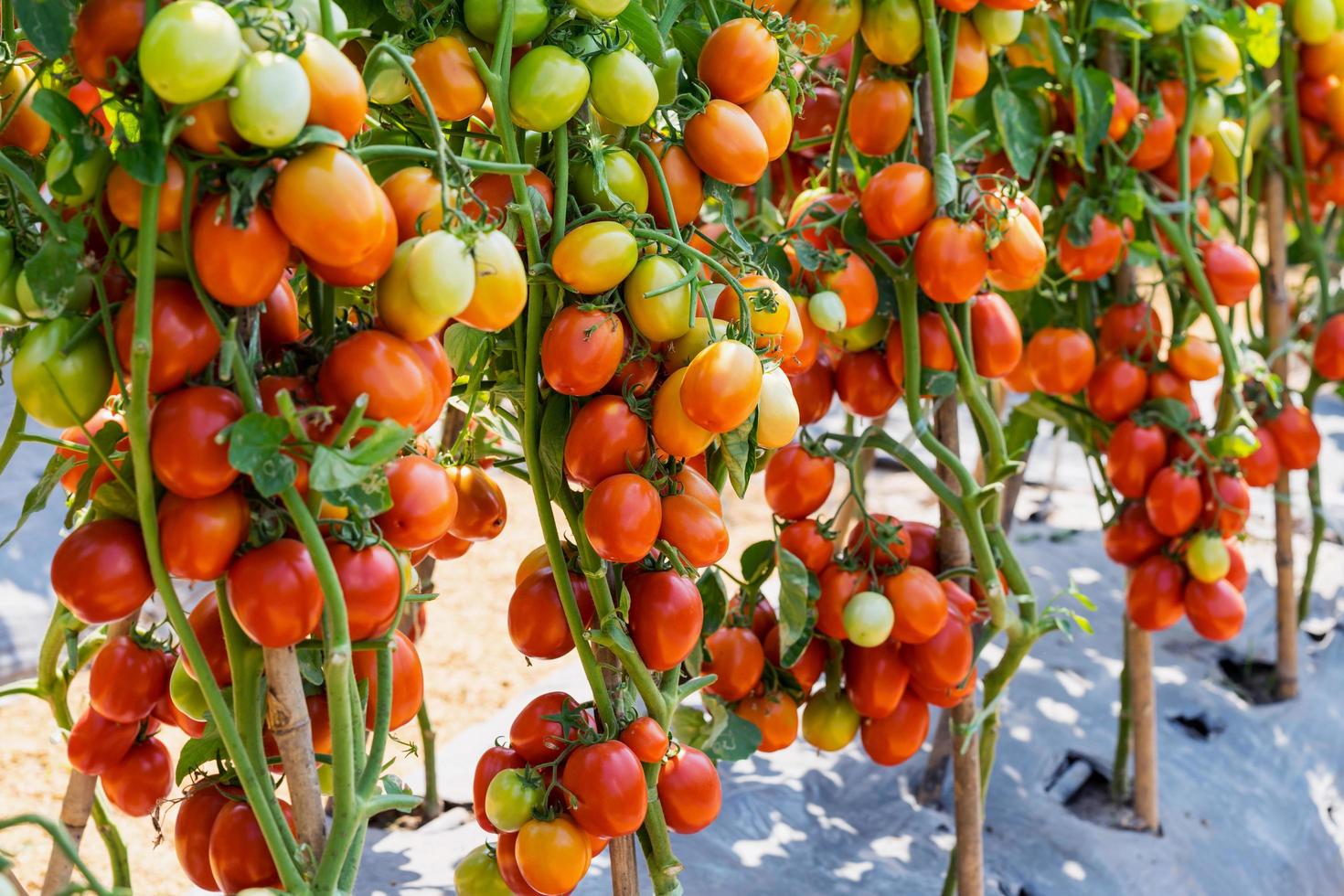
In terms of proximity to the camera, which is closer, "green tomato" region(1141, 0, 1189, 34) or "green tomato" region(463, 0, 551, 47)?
"green tomato" region(463, 0, 551, 47)

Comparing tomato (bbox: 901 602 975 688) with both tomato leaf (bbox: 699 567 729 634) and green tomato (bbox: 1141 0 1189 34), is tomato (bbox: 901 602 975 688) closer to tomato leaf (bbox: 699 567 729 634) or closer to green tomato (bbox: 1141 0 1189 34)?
tomato leaf (bbox: 699 567 729 634)

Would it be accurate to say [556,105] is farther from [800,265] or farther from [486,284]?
[800,265]

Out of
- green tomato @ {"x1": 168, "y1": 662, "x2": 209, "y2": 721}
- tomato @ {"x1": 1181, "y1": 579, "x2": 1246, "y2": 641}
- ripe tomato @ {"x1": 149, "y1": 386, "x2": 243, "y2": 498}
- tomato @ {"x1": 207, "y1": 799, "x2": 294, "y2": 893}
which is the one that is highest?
ripe tomato @ {"x1": 149, "y1": 386, "x2": 243, "y2": 498}

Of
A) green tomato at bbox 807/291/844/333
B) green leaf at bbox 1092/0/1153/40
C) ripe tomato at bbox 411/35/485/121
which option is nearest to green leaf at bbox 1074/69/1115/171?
green leaf at bbox 1092/0/1153/40

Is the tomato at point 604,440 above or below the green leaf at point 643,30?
below

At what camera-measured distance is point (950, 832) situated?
189cm

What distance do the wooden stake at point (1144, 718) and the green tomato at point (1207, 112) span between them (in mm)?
791

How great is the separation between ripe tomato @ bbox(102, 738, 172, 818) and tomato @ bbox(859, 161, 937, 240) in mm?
879

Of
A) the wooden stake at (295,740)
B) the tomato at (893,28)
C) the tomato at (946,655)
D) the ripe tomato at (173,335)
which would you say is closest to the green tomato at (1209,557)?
the tomato at (946,655)

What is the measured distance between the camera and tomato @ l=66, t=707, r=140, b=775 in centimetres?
99

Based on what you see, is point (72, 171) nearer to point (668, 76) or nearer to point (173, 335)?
point (173, 335)

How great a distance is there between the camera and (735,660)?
1.33 m

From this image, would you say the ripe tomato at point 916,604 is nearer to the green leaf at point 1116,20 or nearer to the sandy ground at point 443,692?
the sandy ground at point 443,692

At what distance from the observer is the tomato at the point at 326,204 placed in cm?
60
